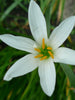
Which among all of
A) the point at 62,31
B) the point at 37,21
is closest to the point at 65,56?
the point at 62,31

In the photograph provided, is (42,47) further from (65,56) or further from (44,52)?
(65,56)

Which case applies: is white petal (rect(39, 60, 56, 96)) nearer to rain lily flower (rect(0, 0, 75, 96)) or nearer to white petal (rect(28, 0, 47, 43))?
rain lily flower (rect(0, 0, 75, 96))

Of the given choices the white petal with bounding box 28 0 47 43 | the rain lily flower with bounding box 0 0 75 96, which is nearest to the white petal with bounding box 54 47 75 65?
the rain lily flower with bounding box 0 0 75 96

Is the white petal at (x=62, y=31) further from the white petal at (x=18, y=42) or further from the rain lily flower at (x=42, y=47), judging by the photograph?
the white petal at (x=18, y=42)

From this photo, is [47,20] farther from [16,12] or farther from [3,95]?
[16,12]

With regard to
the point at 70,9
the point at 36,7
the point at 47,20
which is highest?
the point at 36,7

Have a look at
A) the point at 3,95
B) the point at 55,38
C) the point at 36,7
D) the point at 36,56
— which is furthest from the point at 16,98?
the point at 36,7

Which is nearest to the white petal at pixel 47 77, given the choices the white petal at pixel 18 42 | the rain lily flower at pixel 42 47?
the rain lily flower at pixel 42 47
